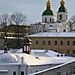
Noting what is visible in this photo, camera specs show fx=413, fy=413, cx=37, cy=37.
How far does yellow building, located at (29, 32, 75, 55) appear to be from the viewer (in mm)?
67625

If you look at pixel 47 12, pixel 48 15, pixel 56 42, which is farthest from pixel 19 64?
pixel 47 12

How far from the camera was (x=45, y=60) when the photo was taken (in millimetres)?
36281

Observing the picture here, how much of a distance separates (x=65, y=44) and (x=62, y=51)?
1350 millimetres

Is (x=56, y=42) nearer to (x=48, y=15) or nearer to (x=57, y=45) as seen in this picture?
(x=57, y=45)

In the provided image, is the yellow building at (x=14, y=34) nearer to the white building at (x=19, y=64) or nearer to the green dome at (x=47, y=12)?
the green dome at (x=47, y=12)

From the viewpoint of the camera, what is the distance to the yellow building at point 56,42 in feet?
222

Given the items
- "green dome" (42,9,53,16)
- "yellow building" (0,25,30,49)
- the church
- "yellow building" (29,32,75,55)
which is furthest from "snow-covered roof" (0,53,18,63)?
"green dome" (42,9,53,16)

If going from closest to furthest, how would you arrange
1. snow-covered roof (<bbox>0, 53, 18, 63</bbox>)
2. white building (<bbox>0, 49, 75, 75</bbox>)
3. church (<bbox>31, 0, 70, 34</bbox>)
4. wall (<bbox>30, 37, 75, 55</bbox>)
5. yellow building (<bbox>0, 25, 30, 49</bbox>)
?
Result: 1. white building (<bbox>0, 49, 75, 75</bbox>)
2. snow-covered roof (<bbox>0, 53, 18, 63</bbox>)
3. wall (<bbox>30, 37, 75, 55</bbox>)
4. yellow building (<bbox>0, 25, 30, 49</bbox>)
5. church (<bbox>31, 0, 70, 34</bbox>)

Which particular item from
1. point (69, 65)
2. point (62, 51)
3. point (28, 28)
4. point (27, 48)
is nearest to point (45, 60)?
point (27, 48)

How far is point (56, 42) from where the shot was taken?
6894 centimetres

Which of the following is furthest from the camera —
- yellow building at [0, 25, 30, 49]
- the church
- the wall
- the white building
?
the church

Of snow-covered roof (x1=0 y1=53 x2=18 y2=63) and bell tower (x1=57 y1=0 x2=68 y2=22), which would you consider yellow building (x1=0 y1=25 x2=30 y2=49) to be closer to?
bell tower (x1=57 y1=0 x2=68 y2=22)

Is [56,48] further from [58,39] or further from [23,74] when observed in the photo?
[23,74]

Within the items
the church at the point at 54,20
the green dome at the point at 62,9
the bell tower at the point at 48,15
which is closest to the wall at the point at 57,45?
the church at the point at 54,20
